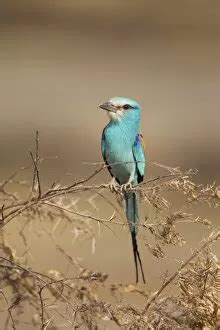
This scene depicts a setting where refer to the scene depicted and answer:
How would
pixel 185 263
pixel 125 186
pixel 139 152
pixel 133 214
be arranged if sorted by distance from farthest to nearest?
pixel 139 152 → pixel 133 214 → pixel 125 186 → pixel 185 263

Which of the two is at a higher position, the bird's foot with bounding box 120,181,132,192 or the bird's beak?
the bird's beak

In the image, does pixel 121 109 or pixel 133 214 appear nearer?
pixel 133 214

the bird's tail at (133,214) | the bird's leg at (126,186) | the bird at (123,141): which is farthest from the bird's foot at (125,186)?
the bird at (123,141)

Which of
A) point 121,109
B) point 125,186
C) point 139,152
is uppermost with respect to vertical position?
point 121,109

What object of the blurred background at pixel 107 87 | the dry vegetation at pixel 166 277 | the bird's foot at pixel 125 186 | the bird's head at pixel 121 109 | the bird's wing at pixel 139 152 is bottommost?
the dry vegetation at pixel 166 277

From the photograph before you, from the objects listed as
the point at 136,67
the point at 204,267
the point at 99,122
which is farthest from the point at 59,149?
the point at 204,267

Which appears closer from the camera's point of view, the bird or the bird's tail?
the bird's tail

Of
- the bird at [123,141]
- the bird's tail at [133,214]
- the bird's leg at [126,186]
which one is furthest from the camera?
the bird at [123,141]

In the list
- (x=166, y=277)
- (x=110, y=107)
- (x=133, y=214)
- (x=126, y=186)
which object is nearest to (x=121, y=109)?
(x=110, y=107)

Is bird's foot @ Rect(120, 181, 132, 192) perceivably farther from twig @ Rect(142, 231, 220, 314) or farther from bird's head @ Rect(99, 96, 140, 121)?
bird's head @ Rect(99, 96, 140, 121)

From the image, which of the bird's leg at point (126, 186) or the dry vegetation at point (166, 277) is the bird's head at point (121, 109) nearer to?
the bird's leg at point (126, 186)

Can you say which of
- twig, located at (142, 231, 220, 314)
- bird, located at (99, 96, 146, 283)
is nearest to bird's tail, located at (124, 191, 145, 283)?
bird, located at (99, 96, 146, 283)

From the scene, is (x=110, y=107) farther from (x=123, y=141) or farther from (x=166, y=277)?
(x=166, y=277)

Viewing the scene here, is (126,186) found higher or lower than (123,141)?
lower
